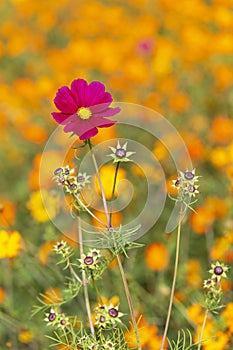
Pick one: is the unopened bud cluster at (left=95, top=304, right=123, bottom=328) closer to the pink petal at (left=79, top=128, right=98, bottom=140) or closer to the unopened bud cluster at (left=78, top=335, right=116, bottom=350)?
the unopened bud cluster at (left=78, top=335, right=116, bottom=350)

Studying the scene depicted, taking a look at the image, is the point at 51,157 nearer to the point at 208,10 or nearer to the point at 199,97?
the point at 199,97

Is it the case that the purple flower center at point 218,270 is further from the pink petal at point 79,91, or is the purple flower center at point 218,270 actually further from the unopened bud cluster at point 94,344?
the pink petal at point 79,91

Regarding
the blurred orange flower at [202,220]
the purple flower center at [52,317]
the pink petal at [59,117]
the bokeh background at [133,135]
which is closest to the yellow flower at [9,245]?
the bokeh background at [133,135]

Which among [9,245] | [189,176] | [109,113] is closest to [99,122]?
[109,113]

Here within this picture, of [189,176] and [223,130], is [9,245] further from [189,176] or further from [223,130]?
[223,130]

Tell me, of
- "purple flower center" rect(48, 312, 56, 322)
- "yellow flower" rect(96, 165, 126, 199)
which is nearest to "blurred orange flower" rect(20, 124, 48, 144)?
"yellow flower" rect(96, 165, 126, 199)

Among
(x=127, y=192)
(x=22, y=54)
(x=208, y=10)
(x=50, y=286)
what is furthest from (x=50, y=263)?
(x=208, y=10)

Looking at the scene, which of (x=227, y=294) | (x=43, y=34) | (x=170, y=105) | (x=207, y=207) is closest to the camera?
(x=227, y=294)

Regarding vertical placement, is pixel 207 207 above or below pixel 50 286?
above
